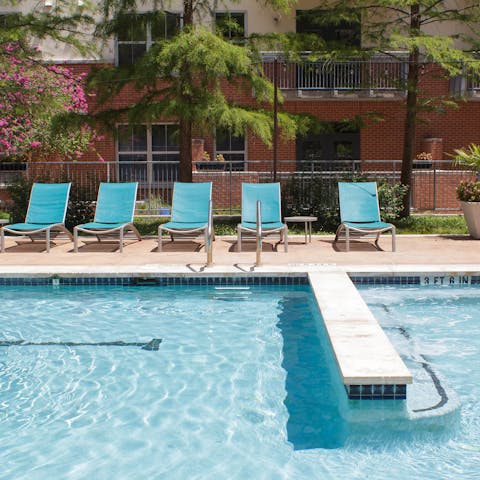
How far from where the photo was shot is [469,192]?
41.7ft

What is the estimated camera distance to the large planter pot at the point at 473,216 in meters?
12.6

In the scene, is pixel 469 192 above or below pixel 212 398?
above

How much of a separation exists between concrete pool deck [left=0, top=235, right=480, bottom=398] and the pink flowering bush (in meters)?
5.73

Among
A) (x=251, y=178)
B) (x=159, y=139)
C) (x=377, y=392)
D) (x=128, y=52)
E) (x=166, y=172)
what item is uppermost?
(x=128, y=52)

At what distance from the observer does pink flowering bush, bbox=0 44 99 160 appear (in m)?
17.4

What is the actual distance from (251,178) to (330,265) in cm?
928

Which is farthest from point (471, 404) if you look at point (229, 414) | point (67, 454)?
point (67, 454)

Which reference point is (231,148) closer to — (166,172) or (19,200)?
(166,172)

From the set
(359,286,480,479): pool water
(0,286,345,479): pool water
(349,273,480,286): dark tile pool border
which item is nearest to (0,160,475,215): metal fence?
(349,273,480,286): dark tile pool border

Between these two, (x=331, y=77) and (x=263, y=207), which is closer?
(x=263, y=207)

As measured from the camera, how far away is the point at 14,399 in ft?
18.3

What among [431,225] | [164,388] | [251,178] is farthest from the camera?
[251,178]

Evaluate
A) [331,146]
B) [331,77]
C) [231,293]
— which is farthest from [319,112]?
[231,293]

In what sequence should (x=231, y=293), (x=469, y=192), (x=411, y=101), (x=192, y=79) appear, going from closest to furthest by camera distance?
(x=231, y=293) < (x=469, y=192) < (x=192, y=79) < (x=411, y=101)
